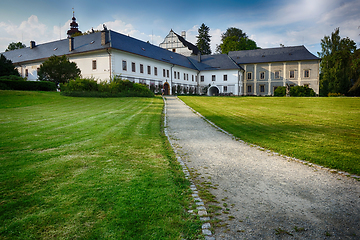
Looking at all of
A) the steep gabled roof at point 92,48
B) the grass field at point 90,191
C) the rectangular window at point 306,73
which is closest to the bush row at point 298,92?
the rectangular window at point 306,73

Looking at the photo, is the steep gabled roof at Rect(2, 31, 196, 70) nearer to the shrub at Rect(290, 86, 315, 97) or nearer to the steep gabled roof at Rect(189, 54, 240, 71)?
the steep gabled roof at Rect(189, 54, 240, 71)

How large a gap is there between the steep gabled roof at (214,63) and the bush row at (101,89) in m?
29.0

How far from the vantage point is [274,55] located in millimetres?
53188

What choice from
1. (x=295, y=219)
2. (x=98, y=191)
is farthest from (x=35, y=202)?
(x=295, y=219)

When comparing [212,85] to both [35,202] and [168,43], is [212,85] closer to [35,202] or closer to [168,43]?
[168,43]

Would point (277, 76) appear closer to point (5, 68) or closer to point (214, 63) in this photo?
point (214, 63)

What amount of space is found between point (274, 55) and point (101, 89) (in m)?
44.2

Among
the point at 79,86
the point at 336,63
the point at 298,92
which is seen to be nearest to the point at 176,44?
the point at 298,92

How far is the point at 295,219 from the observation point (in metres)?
2.99

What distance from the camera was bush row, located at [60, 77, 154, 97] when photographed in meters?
23.7

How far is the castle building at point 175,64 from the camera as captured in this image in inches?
1318

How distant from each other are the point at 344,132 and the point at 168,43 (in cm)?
5727

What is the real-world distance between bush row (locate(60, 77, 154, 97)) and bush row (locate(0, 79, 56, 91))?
396 cm

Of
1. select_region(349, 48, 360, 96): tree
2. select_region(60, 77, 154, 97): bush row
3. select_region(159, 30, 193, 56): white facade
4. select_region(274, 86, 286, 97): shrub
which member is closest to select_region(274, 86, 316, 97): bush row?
select_region(274, 86, 286, 97): shrub
